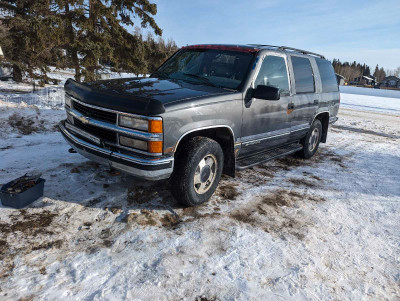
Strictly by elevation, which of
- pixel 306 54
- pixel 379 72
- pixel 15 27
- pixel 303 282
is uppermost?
pixel 379 72

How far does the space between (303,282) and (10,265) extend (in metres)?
2.43

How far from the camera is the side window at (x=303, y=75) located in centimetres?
484

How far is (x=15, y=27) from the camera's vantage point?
40.9 feet

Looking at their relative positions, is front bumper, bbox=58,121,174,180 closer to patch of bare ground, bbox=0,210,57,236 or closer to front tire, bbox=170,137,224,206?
front tire, bbox=170,137,224,206

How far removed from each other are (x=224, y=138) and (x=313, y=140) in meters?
3.12

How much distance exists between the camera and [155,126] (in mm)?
2850

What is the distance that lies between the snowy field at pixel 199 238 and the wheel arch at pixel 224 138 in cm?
48

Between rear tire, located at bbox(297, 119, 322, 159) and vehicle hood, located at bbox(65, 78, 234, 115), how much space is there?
2.84 metres

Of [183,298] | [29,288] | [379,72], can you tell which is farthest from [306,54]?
[379,72]

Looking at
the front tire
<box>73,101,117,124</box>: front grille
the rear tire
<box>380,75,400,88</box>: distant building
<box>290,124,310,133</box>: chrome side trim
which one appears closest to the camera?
<box>73,101,117,124</box>: front grille

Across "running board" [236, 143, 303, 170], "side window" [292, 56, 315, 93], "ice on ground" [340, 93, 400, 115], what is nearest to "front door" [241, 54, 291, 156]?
"running board" [236, 143, 303, 170]

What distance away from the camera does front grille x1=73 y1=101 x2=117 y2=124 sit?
122 inches

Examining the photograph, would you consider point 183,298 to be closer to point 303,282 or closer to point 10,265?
point 303,282

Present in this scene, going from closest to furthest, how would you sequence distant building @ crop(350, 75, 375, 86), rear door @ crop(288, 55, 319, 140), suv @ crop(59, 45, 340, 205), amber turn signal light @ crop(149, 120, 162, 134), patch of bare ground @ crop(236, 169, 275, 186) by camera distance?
1. amber turn signal light @ crop(149, 120, 162, 134)
2. suv @ crop(59, 45, 340, 205)
3. patch of bare ground @ crop(236, 169, 275, 186)
4. rear door @ crop(288, 55, 319, 140)
5. distant building @ crop(350, 75, 375, 86)
